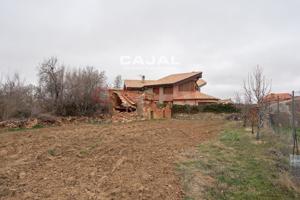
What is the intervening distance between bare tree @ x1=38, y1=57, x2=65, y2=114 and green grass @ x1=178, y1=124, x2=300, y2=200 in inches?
444

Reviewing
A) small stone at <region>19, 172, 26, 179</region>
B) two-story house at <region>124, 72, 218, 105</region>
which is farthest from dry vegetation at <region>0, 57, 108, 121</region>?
two-story house at <region>124, 72, 218, 105</region>

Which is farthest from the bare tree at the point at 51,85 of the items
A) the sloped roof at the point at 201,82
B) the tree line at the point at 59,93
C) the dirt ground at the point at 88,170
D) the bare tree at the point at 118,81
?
the bare tree at the point at 118,81

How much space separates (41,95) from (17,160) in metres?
11.9

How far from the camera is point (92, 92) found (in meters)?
16.9

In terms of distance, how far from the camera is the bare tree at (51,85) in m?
15.7

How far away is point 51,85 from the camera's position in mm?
16344

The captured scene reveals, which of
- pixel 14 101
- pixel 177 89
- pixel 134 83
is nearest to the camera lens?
pixel 14 101

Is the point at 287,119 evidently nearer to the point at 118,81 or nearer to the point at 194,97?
the point at 194,97

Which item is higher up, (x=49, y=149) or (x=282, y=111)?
(x=282, y=111)

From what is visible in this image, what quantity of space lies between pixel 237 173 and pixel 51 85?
14.1 m

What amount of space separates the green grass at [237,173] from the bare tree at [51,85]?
11266 mm

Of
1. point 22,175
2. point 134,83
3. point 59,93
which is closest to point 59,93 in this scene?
point 59,93

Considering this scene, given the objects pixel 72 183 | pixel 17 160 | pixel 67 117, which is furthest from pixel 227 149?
pixel 67 117

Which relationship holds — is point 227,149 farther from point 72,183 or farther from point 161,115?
point 161,115
